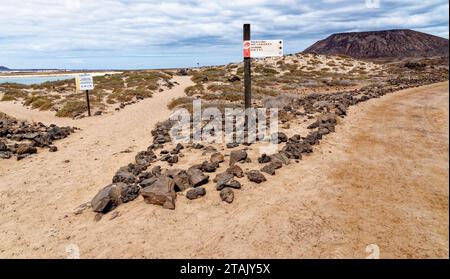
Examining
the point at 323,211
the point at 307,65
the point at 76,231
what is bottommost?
the point at 76,231

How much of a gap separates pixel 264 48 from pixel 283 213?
18.3 feet

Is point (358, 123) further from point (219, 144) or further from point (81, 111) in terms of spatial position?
point (81, 111)

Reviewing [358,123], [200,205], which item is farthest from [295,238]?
[358,123]

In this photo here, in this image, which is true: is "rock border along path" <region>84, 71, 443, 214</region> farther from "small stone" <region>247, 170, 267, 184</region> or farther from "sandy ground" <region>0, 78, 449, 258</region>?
"sandy ground" <region>0, 78, 449, 258</region>

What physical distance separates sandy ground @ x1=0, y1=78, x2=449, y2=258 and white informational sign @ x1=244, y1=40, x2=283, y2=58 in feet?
10.1

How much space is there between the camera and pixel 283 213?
5.82 metres

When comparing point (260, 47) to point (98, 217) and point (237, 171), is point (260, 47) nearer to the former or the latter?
point (237, 171)

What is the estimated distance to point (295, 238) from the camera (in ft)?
16.6

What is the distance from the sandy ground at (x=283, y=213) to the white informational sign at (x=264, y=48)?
3.08 m

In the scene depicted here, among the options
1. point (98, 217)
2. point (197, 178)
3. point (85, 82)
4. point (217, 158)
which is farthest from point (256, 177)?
point (85, 82)

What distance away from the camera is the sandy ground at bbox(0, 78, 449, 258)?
4.87m
